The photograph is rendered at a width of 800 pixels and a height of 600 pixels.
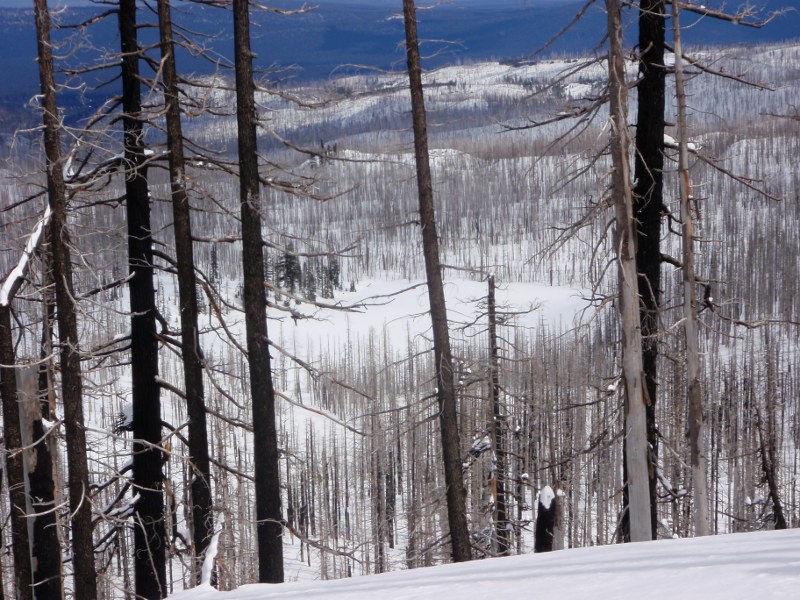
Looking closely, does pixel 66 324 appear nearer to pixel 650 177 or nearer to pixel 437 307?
pixel 437 307

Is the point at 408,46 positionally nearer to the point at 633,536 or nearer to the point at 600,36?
the point at 600,36

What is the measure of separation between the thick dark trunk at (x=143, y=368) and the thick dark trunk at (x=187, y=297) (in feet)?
1.80

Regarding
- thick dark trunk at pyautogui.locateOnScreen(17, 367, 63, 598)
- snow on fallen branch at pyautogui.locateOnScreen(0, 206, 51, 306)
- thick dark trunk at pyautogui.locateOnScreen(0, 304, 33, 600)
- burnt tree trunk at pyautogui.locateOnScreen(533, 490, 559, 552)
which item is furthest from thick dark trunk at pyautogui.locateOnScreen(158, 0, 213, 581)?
burnt tree trunk at pyautogui.locateOnScreen(533, 490, 559, 552)

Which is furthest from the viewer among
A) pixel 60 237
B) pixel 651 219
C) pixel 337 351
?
pixel 337 351

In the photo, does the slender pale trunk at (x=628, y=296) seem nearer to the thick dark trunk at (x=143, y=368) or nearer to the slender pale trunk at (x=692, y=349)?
the slender pale trunk at (x=692, y=349)

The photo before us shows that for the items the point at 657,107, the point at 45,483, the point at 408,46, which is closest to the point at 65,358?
the point at 45,483

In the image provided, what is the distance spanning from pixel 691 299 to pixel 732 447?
38.9m

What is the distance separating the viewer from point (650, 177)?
9.48 m

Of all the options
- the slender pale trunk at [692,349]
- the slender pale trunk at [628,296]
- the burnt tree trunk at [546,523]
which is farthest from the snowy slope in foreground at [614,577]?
the slender pale trunk at [692,349]

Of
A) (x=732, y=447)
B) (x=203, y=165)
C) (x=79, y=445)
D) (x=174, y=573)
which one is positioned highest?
(x=203, y=165)

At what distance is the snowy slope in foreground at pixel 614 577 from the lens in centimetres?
367

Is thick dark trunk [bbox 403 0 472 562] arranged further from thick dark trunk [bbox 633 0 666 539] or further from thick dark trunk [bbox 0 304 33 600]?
thick dark trunk [bbox 0 304 33 600]

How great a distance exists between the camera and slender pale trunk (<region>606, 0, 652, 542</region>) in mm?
8961

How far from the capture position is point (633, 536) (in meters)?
9.16
